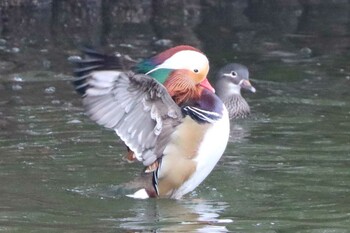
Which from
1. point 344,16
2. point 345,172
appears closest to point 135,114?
point 345,172

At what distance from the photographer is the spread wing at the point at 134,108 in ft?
20.5

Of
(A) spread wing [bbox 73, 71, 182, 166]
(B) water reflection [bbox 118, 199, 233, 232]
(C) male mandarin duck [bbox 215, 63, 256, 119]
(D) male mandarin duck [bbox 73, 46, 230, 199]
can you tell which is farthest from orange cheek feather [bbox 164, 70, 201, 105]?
(C) male mandarin duck [bbox 215, 63, 256, 119]

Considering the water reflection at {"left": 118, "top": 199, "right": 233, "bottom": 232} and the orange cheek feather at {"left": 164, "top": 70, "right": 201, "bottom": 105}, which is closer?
the water reflection at {"left": 118, "top": 199, "right": 233, "bottom": 232}

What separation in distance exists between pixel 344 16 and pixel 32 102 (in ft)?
23.7

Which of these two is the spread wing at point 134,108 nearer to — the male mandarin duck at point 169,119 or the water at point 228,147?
the male mandarin duck at point 169,119

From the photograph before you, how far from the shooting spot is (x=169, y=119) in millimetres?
6633

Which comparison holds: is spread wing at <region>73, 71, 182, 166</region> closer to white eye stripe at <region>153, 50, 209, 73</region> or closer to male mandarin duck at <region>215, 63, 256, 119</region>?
white eye stripe at <region>153, 50, 209, 73</region>

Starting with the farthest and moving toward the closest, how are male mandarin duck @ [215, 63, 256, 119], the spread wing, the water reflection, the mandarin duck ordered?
male mandarin duck @ [215, 63, 256, 119] → the mandarin duck → the spread wing → the water reflection

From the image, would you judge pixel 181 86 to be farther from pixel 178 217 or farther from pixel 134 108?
pixel 178 217

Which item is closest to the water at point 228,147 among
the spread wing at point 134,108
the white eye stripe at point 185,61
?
the spread wing at point 134,108

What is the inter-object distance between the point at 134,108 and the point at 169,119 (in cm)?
29

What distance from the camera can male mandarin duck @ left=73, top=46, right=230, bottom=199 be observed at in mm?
6344

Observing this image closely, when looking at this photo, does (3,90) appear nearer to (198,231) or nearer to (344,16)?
(198,231)

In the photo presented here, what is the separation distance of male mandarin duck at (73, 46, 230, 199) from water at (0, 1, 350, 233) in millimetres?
159
